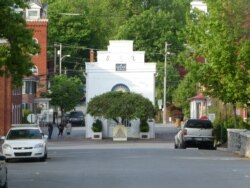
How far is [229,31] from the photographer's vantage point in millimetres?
45188

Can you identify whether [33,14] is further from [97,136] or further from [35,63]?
[97,136]

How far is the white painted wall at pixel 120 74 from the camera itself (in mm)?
73438

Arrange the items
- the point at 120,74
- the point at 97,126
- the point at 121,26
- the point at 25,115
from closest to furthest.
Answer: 1. the point at 97,126
2. the point at 120,74
3. the point at 25,115
4. the point at 121,26

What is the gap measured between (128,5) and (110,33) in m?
6.32

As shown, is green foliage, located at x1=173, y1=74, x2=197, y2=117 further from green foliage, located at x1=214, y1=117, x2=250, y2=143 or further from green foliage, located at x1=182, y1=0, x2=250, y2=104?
green foliage, located at x1=182, y1=0, x2=250, y2=104

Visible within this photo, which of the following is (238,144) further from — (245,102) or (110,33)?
(110,33)

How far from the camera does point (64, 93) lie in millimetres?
98125

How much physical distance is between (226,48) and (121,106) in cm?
2453

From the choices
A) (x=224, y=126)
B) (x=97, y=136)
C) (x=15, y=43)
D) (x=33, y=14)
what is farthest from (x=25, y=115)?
(x=15, y=43)

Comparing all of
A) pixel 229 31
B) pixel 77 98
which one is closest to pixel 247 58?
pixel 229 31

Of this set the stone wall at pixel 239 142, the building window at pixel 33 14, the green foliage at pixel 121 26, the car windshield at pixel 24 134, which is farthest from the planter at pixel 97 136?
the car windshield at pixel 24 134

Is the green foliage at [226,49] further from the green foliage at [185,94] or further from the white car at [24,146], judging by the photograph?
the green foliage at [185,94]

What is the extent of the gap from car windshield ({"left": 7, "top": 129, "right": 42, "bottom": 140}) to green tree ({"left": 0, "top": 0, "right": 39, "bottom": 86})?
127 inches

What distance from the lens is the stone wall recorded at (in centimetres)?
4001
